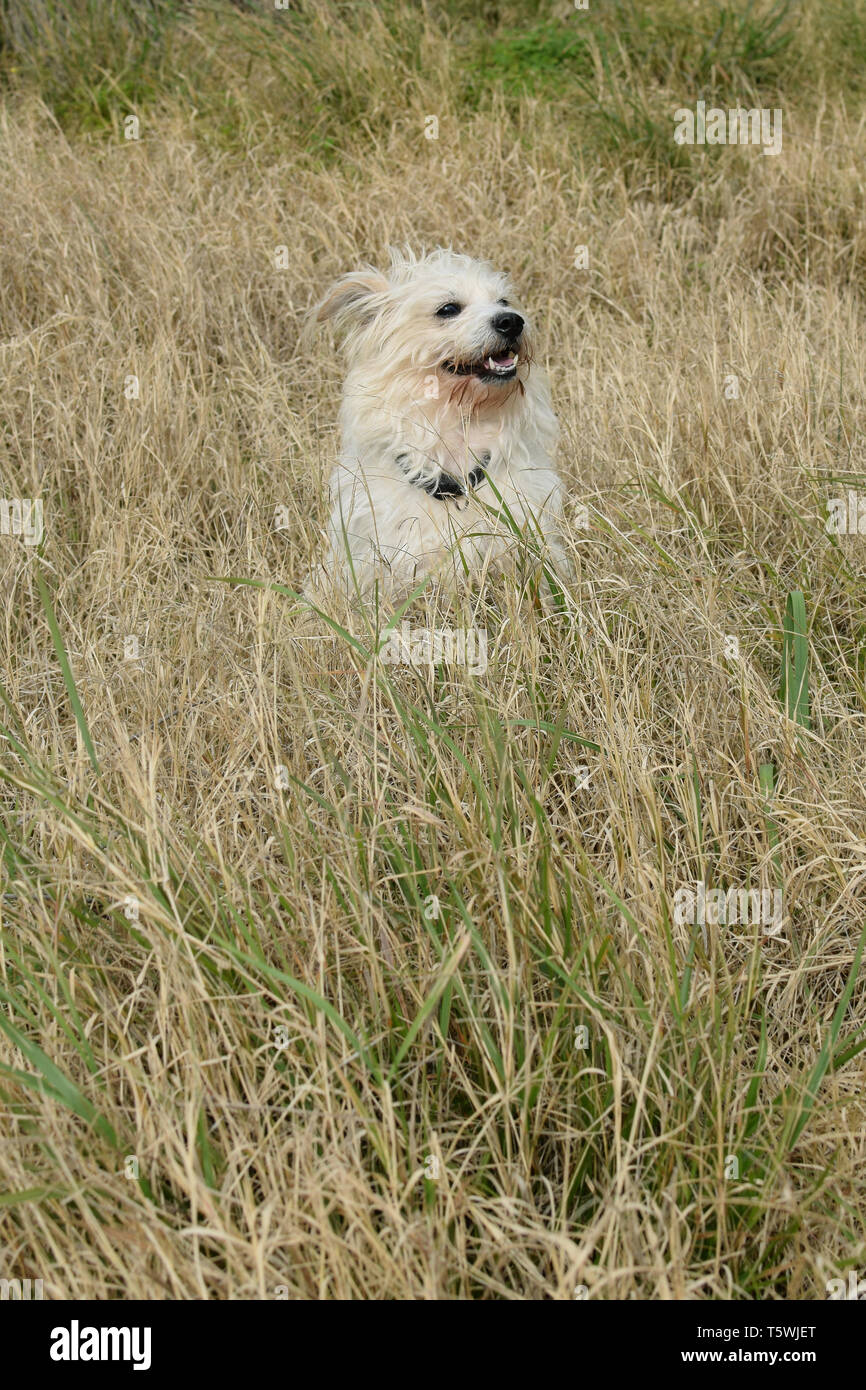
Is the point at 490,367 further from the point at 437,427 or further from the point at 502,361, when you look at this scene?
the point at 437,427

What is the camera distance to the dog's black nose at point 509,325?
3.56 meters

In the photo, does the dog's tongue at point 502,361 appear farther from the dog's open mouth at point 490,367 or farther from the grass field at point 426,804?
the grass field at point 426,804

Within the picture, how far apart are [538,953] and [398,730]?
79 centimetres

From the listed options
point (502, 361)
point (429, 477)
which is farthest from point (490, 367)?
point (429, 477)

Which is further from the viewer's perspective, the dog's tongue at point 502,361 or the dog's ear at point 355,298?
the dog's ear at point 355,298

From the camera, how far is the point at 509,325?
3.56 m

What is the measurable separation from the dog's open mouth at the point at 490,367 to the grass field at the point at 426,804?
1.65 feet

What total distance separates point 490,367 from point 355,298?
2.31 ft

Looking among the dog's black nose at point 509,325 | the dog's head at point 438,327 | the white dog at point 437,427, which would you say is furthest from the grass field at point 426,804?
the dog's black nose at point 509,325

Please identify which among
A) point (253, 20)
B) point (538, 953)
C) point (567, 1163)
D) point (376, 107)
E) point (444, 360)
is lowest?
point (567, 1163)

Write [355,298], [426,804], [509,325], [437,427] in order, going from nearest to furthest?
[426,804] → [509,325] → [437,427] → [355,298]

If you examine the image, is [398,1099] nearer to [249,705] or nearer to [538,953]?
[538,953]
